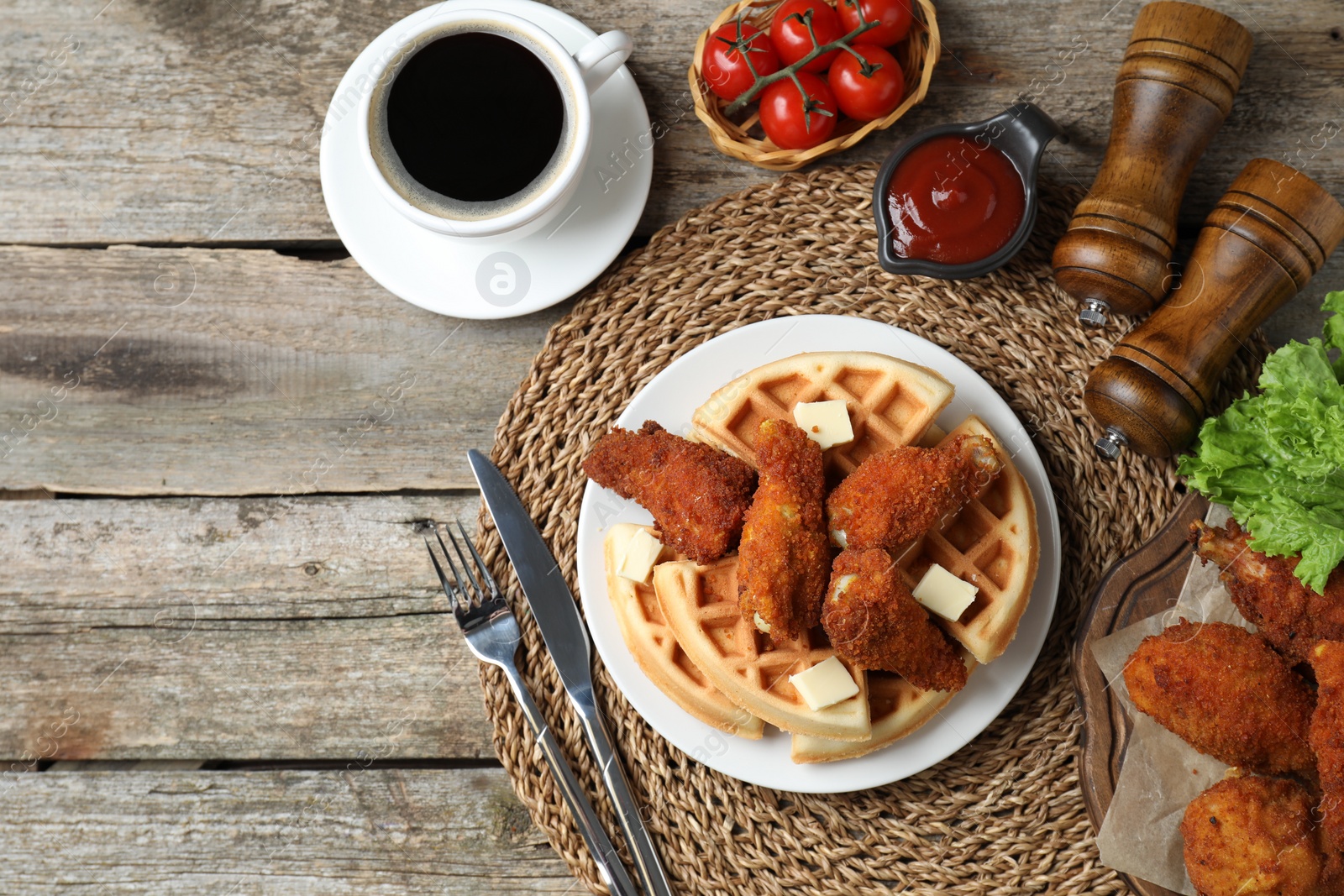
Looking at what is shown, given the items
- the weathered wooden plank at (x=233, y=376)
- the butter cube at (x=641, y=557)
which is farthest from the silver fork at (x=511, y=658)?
the butter cube at (x=641, y=557)

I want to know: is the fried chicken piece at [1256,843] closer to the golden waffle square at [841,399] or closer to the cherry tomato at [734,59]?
the golden waffle square at [841,399]

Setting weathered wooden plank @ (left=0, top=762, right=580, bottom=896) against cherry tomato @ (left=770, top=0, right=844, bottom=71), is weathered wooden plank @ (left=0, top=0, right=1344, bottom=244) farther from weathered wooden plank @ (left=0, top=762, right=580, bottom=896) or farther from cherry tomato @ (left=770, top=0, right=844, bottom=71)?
weathered wooden plank @ (left=0, top=762, right=580, bottom=896)

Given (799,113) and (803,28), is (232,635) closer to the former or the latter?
(799,113)

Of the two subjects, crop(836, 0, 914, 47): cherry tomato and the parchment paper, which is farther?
crop(836, 0, 914, 47): cherry tomato

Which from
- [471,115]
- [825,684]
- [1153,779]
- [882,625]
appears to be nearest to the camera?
[882,625]

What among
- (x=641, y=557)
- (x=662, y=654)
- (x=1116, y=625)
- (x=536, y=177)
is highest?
(x=536, y=177)

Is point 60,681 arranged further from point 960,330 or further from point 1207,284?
point 1207,284

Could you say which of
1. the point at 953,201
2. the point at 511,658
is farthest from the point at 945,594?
the point at 511,658

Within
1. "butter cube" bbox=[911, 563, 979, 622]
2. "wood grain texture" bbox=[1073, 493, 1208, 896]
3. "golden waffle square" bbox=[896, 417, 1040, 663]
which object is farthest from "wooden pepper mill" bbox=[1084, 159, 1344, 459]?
"butter cube" bbox=[911, 563, 979, 622]
